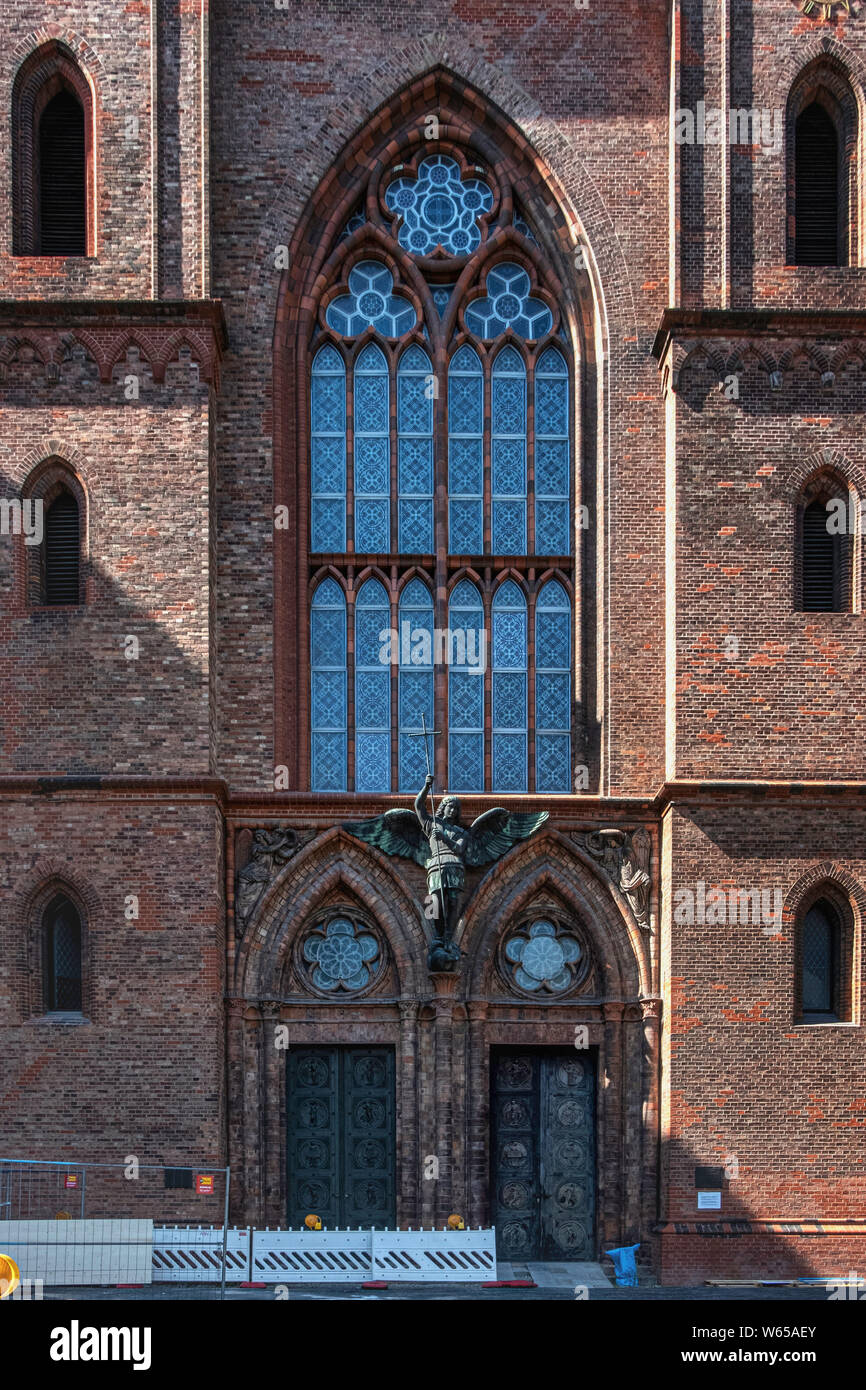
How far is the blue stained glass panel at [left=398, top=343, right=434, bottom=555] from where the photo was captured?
24.5 meters

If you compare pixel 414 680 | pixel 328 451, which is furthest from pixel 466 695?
pixel 328 451

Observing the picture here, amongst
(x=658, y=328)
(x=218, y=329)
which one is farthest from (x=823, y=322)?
(x=218, y=329)

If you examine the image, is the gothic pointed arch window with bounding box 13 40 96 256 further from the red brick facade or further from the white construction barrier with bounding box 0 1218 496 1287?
the white construction barrier with bounding box 0 1218 496 1287

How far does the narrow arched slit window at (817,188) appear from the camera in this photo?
80.5 ft

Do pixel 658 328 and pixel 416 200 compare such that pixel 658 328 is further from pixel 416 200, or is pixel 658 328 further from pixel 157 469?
pixel 157 469

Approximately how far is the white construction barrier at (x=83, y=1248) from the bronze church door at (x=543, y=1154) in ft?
13.4

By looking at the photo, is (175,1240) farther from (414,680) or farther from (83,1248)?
(414,680)

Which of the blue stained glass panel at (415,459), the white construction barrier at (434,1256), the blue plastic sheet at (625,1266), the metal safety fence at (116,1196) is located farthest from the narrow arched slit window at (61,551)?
the blue plastic sheet at (625,1266)

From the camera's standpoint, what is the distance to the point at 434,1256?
2209cm

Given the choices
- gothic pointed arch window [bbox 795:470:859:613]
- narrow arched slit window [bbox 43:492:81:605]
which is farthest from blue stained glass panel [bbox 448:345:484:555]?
narrow arched slit window [bbox 43:492:81:605]

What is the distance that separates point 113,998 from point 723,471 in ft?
28.9

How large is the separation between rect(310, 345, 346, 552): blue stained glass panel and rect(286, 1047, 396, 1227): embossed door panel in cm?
595

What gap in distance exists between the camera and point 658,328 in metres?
24.2

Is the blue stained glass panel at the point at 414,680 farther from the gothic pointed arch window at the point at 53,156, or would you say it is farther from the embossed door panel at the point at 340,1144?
the gothic pointed arch window at the point at 53,156
